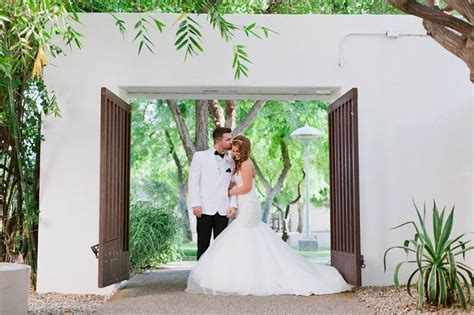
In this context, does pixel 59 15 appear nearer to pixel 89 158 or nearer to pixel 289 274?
pixel 89 158

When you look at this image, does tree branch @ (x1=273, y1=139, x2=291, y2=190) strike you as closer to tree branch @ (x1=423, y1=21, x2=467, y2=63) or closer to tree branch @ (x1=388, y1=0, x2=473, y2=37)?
tree branch @ (x1=423, y1=21, x2=467, y2=63)

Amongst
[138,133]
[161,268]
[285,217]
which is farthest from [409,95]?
[285,217]

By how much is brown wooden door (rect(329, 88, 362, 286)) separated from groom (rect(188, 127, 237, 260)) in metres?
1.10

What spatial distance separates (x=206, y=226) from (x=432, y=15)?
3566 mm

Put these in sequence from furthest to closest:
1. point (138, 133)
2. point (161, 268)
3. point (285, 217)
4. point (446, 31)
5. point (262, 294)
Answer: point (285, 217), point (138, 133), point (161, 268), point (262, 294), point (446, 31)

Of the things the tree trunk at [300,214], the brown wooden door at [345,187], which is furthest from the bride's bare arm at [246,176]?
the tree trunk at [300,214]

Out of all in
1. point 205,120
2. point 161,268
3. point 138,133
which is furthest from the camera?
point 138,133

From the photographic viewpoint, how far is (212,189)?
280 inches

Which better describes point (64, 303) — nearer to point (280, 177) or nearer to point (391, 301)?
point (391, 301)

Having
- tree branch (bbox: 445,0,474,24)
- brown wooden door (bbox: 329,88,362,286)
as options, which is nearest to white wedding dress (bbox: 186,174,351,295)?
brown wooden door (bbox: 329,88,362,286)

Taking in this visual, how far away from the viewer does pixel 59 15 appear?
17.7 feet

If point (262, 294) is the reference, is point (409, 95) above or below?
above

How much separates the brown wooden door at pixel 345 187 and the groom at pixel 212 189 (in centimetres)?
110

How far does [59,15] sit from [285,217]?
1462 cm
